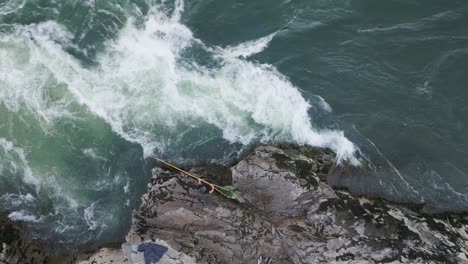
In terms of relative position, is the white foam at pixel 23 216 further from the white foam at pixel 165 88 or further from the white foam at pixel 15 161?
the white foam at pixel 165 88

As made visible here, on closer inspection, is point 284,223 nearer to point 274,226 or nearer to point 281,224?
point 281,224

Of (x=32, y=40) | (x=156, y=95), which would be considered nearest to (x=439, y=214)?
(x=156, y=95)

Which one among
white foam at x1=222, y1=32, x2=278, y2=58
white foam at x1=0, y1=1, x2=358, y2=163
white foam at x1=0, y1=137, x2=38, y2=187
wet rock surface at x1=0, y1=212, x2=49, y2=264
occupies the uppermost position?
white foam at x1=222, y1=32, x2=278, y2=58

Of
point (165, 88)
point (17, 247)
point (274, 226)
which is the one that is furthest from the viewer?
point (165, 88)

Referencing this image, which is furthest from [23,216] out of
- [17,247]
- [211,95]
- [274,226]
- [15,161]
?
[274,226]

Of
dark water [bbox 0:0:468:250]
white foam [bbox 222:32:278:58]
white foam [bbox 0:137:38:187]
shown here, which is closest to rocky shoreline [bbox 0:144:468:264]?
dark water [bbox 0:0:468:250]

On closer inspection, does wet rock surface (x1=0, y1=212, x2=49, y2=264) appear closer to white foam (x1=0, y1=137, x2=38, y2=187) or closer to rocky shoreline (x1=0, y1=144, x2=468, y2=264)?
rocky shoreline (x1=0, y1=144, x2=468, y2=264)
